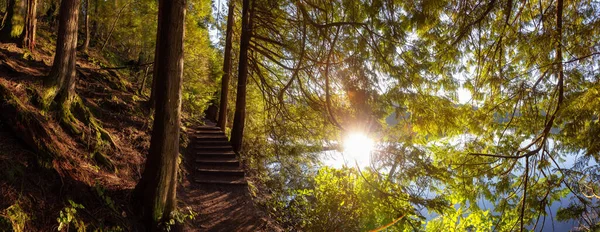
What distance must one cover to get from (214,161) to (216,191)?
1556mm

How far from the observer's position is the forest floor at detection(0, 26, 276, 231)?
3.43 metres

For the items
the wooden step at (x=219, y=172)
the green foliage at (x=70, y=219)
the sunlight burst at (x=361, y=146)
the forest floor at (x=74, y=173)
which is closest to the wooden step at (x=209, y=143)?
the wooden step at (x=219, y=172)

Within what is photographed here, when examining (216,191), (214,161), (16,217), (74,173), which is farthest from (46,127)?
(214,161)

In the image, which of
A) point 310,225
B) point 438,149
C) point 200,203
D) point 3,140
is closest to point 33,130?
point 3,140

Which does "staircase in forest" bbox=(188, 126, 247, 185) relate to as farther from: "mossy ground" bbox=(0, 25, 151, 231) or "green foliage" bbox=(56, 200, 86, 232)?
"green foliage" bbox=(56, 200, 86, 232)

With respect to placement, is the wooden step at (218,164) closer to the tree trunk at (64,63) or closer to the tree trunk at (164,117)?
the tree trunk at (64,63)

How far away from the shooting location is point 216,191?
7.22 meters

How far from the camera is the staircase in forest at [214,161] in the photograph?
7828mm

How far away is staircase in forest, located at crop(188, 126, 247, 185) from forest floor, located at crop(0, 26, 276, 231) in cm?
46

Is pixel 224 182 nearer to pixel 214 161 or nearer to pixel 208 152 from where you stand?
pixel 214 161

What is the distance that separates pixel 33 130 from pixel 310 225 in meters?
4.94

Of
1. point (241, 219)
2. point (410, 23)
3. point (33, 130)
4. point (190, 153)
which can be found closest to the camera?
point (33, 130)

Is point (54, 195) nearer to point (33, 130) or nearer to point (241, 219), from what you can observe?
point (33, 130)

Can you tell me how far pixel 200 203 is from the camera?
633 cm
